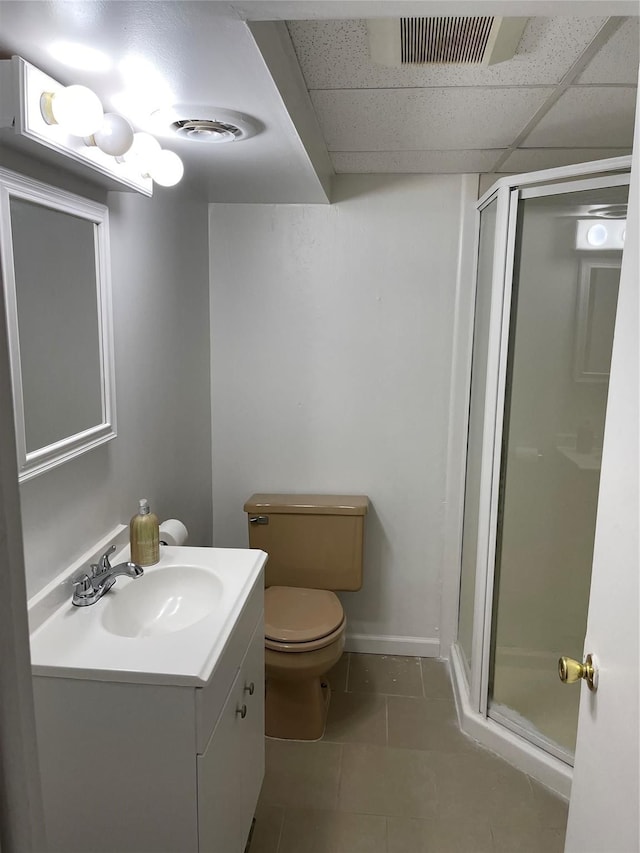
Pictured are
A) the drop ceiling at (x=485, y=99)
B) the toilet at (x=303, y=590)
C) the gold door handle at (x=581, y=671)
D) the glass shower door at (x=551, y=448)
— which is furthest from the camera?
the toilet at (x=303, y=590)

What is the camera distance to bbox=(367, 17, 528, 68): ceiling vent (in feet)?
4.10

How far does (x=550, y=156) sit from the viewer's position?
2.34 metres

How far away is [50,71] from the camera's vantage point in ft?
4.00

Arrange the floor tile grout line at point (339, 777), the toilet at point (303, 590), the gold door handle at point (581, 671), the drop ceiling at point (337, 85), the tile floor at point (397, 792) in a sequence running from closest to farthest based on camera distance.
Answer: the drop ceiling at point (337, 85)
the gold door handle at point (581, 671)
the tile floor at point (397, 792)
the floor tile grout line at point (339, 777)
the toilet at point (303, 590)

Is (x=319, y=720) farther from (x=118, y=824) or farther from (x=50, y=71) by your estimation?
(x=50, y=71)

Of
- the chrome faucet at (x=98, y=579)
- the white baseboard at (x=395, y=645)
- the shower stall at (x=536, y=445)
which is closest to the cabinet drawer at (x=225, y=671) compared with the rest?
the chrome faucet at (x=98, y=579)

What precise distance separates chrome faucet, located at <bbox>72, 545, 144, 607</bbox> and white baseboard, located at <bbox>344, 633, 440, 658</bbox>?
164 centimetres

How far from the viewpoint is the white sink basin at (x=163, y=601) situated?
5.37ft

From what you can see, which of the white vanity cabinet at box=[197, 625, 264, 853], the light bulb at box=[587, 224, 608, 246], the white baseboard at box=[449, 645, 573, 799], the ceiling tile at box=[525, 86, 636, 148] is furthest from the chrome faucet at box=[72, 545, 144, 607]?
the light bulb at box=[587, 224, 608, 246]

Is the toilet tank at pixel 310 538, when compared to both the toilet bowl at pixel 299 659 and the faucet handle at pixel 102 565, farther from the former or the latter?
the faucet handle at pixel 102 565

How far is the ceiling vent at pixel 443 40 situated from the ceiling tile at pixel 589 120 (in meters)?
0.39

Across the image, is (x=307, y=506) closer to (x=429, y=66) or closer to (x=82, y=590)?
(x=82, y=590)

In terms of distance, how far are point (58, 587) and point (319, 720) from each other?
1323 mm

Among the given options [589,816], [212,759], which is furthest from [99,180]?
[589,816]
